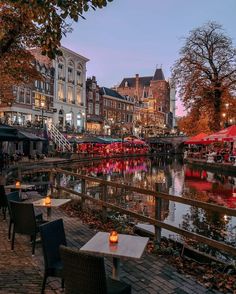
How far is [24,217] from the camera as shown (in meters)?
6.92

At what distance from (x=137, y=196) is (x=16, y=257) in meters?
12.4

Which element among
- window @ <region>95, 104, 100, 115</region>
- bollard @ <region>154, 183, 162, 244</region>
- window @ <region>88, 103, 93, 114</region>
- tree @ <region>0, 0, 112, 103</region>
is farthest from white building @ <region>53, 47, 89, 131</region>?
bollard @ <region>154, 183, 162, 244</region>

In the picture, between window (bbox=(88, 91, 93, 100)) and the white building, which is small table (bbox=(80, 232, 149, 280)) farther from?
window (bbox=(88, 91, 93, 100))

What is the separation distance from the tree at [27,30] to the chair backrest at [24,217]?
2.87 metres

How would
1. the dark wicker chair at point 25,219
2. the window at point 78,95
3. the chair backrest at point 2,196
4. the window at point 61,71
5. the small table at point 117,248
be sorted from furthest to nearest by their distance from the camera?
the window at point 78,95
the window at point 61,71
the chair backrest at point 2,196
the dark wicker chair at point 25,219
the small table at point 117,248

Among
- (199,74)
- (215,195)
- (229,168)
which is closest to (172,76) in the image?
(199,74)

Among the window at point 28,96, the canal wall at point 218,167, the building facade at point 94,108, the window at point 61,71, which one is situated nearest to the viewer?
the canal wall at point 218,167

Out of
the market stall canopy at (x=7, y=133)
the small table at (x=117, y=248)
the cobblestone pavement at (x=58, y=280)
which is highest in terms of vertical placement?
the market stall canopy at (x=7, y=133)

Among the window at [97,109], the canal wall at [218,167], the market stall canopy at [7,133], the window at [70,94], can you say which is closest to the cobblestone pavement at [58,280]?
the market stall canopy at [7,133]

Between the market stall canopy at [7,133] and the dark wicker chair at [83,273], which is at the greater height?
the market stall canopy at [7,133]

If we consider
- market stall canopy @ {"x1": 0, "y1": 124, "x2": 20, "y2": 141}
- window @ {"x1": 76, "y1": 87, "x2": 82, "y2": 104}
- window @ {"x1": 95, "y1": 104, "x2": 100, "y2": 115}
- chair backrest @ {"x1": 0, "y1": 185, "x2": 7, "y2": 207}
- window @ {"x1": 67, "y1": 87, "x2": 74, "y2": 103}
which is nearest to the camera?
chair backrest @ {"x1": 0, "y1": 185, "x2": 7, "y2": 207}

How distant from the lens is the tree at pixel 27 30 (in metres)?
5.95

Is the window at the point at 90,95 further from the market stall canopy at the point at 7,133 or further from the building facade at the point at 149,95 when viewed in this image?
the market stall canopy at the point at 7,133

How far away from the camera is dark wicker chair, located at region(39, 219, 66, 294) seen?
466 cm
